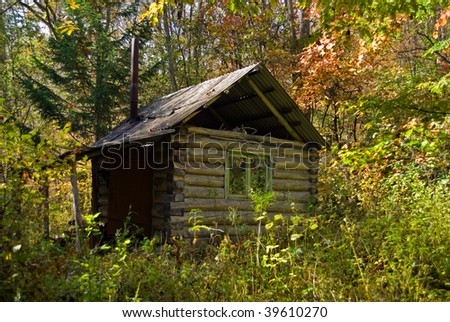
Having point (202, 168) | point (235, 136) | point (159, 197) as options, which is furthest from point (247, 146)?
point (159, 197)

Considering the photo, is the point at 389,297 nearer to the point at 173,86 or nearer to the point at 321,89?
the point at 321,89

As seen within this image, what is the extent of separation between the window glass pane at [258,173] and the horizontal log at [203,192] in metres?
1.05

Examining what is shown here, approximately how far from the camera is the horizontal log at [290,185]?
419 inches

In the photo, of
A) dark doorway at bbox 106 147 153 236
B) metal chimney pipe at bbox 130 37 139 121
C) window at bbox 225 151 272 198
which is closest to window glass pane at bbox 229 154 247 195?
window at bbox 225 151 272 198

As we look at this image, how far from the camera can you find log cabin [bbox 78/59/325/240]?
29.0ft

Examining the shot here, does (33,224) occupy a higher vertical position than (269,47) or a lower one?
lower

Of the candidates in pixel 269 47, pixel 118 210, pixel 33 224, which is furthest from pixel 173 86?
pixel 33 224

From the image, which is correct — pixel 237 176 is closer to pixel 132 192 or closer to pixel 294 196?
pixel 294 196

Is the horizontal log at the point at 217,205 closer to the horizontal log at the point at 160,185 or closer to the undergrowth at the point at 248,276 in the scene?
the horizontal log at the point at 160,185

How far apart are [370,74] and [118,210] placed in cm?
1118

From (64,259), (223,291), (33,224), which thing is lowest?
(223,291)

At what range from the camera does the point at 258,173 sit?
34.2ft

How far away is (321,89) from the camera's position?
15.3 m

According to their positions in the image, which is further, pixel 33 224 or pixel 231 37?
pixel 231 37
